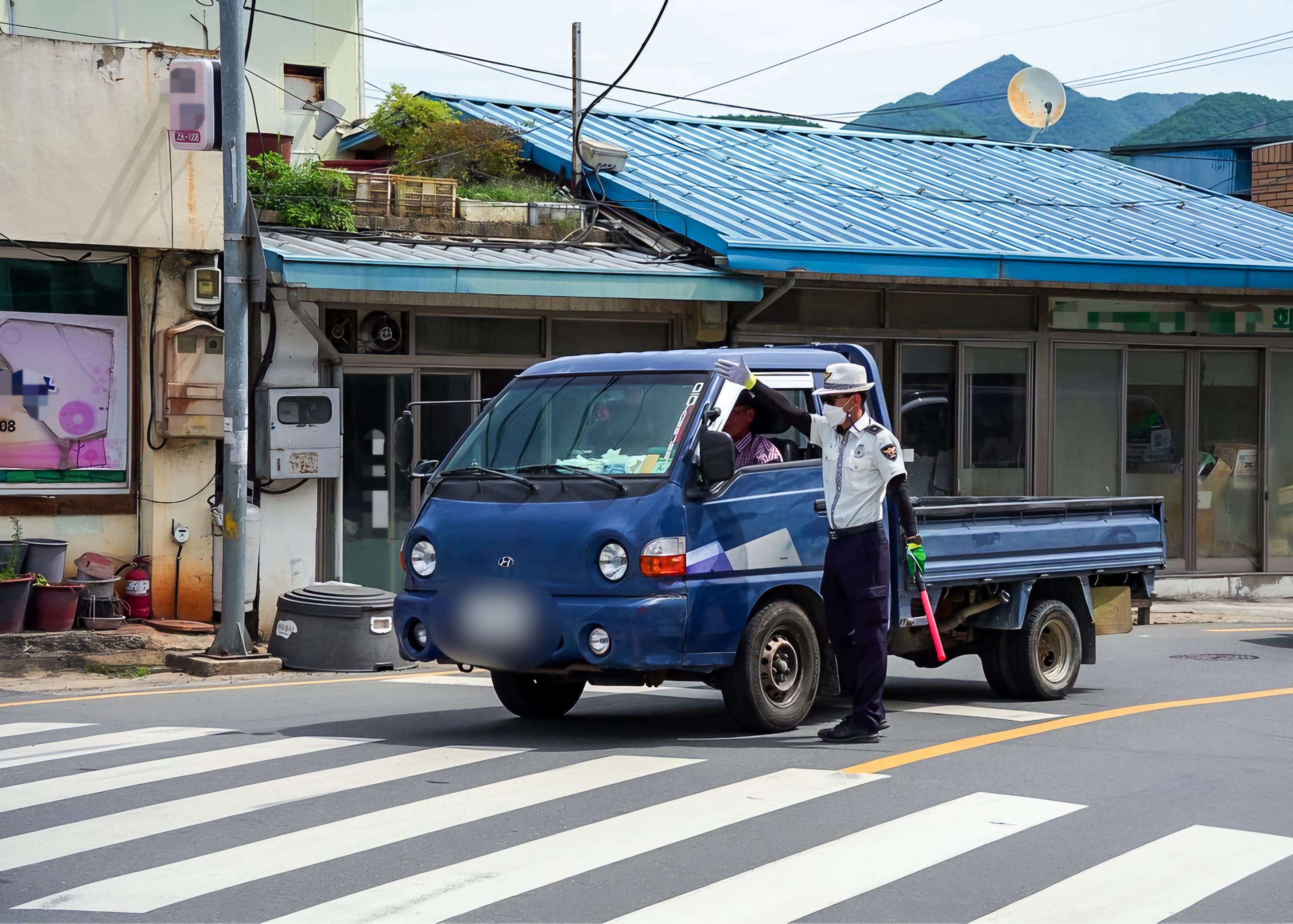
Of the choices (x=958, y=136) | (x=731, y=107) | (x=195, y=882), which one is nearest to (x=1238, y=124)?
(x=958, y=136)

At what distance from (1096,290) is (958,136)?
9.27 meters

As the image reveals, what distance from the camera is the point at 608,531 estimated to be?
795cm

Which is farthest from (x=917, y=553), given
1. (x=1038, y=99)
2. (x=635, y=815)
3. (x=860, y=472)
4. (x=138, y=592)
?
(x=1038, y=99)

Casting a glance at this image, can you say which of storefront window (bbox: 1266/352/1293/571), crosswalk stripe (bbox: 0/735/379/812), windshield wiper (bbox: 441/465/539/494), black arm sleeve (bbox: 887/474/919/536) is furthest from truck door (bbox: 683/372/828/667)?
storefront window (bbox: 1266/352/1293/571)

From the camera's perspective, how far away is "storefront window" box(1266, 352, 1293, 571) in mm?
20156

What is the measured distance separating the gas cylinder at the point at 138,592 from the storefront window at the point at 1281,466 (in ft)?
47.4

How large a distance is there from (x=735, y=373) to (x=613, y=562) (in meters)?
1.48

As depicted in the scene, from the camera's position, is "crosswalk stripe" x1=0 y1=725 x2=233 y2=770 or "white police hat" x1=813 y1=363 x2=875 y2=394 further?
"white police hat" x1=813 y1=363 x2=875 y2=394

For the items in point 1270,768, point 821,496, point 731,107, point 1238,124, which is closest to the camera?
point 1270,768

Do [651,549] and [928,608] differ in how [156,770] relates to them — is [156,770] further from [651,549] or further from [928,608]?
[928,608]

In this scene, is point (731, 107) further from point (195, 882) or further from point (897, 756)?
point (195, 882)

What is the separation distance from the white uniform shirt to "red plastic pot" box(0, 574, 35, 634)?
25.4ft

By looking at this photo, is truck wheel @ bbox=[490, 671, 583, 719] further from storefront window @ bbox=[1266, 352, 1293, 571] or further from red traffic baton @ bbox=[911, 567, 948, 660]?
storefront window @ bbox=[1266, 352, 1293, 571]

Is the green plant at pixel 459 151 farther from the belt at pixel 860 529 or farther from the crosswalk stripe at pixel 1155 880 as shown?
the crosswalk stripe at pixel 1155 880
